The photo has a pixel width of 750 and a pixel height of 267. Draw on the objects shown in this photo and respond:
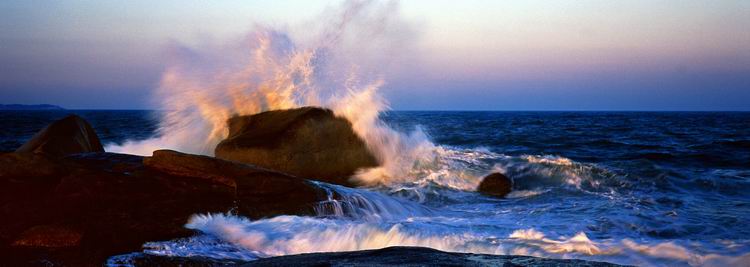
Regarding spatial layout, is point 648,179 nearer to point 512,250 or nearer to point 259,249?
point 512,250

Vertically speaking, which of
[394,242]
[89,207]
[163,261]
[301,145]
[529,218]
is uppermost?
[301,145]

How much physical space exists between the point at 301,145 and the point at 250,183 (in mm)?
2952

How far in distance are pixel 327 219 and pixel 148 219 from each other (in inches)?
64.9

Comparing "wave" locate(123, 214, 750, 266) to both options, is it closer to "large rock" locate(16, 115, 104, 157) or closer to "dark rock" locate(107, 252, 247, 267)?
"dark rock" locate(107, 252, 247, 267)

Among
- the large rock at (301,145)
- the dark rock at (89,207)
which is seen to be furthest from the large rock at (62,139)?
the large rock at (301,145)

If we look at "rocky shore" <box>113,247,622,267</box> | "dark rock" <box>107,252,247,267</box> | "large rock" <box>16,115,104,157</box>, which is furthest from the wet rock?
"large rock" <box>16,115,104,157</box>

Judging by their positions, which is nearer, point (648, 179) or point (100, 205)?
point (100, 205)

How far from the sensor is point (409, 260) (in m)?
3.03

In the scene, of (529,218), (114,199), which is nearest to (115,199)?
(114,199)

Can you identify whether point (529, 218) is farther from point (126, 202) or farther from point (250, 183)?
point (126, 202)

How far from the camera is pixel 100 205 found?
5.02m

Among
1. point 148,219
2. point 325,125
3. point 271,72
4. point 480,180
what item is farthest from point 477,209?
point 271,72

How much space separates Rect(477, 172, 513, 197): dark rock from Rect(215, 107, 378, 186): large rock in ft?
5.99

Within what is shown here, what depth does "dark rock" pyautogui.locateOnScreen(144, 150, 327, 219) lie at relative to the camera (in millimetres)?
5730
